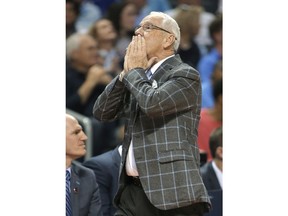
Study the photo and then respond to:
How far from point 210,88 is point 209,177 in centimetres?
118

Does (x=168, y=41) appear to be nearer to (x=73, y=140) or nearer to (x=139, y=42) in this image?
(x=139, y=42)

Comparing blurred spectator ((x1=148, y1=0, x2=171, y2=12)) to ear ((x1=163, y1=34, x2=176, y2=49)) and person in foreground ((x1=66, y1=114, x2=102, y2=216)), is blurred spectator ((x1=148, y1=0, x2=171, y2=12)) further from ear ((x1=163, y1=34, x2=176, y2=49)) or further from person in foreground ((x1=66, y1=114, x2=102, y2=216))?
ear ((x1=163, y1=34, x2=176, y2=49))

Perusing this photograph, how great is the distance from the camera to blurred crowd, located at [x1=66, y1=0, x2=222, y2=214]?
583 cm

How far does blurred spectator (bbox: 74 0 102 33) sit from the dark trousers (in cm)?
269

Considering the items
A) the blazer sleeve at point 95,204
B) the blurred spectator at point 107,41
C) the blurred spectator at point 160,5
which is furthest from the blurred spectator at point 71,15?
the blazer sleeve at point 95,204

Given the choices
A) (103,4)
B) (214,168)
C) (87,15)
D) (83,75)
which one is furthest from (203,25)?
(214,168)

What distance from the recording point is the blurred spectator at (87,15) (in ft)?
20.7

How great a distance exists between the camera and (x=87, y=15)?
644 cm

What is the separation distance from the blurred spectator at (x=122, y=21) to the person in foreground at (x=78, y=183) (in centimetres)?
205

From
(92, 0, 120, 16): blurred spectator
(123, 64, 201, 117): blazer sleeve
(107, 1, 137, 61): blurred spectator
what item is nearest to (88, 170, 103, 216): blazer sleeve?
(123, 64, 201, 117): blazer sleeve

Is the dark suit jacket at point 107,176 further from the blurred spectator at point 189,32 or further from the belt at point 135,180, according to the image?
the blurred spectator at point 189,32
